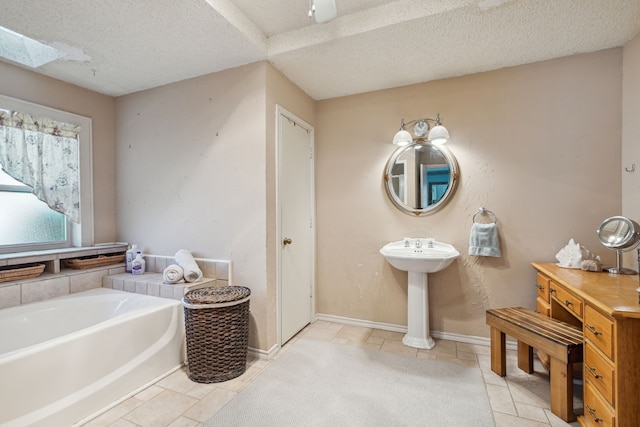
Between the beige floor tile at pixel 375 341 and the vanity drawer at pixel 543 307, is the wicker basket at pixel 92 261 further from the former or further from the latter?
the vanity drawer at pixel 543 307

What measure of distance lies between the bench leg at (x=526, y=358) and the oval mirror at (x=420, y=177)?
1202 mm

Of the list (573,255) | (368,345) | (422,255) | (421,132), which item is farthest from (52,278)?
(573,255)

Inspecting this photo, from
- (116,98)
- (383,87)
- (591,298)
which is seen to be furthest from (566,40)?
(116,98)

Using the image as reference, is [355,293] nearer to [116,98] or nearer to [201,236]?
[201,236]

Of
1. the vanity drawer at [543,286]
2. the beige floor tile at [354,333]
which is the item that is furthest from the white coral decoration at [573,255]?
the beige floor tile at [354,333]

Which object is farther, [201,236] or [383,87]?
[383,87]

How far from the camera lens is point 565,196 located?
2.32 meters

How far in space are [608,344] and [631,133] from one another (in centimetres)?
161

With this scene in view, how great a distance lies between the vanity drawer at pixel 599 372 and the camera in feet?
4.33

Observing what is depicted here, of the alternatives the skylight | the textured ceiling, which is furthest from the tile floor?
the skylight

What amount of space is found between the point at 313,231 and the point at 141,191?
5.60 feet

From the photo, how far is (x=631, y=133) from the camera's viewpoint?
2076 mm

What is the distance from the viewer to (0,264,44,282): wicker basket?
213 centimetres

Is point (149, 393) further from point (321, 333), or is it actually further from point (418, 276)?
point (418, 276)
